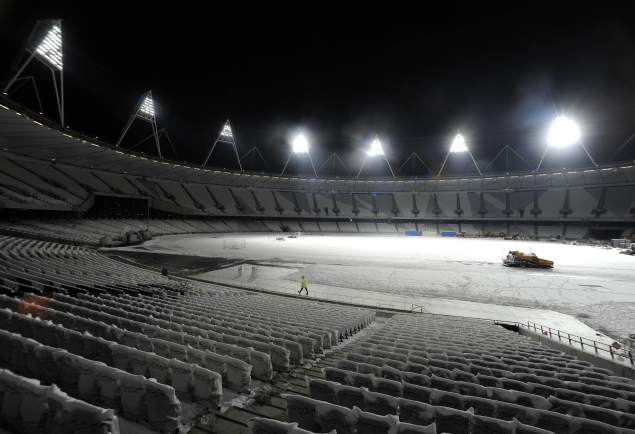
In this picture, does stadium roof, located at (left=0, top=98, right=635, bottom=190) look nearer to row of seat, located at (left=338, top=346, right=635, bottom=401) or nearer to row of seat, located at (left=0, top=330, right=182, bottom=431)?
row of seat, located at (left=0, top=330, right=182, bottom=431)

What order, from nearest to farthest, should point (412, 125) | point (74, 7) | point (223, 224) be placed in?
point (74, 7) < point (412, 125) < point (223, 224)

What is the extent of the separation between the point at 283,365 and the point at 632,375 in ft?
26.6

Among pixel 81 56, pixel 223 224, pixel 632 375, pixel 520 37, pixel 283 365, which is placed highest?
pixel 520 37

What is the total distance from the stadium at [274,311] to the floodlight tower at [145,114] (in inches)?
15.3

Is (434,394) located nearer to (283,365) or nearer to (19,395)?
(283,365)

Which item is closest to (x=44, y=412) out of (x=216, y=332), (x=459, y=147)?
(x=216, y=332)

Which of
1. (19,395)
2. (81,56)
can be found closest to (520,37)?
(19,395)

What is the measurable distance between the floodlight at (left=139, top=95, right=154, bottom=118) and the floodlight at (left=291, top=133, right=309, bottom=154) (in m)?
29.9

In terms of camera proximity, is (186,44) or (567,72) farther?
(567,72)

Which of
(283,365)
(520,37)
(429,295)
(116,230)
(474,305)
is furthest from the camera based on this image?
(116,230)

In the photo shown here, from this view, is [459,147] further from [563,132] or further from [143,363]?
[143,363]

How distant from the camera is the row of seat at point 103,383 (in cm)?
278

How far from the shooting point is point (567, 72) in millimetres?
37469

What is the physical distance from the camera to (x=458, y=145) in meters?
65.9
